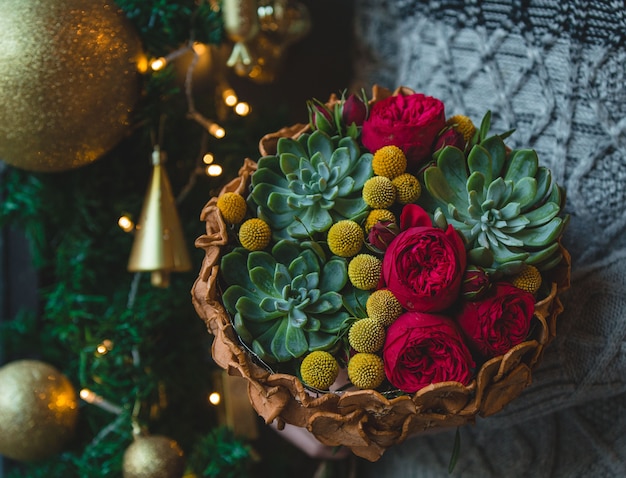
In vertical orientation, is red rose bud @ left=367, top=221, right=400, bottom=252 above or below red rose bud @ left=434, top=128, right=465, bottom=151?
below

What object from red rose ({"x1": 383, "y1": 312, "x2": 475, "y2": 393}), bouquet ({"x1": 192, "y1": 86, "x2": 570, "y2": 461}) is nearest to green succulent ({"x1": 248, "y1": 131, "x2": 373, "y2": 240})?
bouquet ({"x1": 192, "y1": 86, "x2": 570, "y2": 461})

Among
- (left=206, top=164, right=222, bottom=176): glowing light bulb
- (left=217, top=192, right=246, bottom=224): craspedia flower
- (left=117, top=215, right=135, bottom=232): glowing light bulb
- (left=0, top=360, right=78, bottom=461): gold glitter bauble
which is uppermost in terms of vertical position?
(left=217, top=192, right=246, bottom=224): craspedia flower

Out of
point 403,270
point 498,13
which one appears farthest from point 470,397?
point 498,13

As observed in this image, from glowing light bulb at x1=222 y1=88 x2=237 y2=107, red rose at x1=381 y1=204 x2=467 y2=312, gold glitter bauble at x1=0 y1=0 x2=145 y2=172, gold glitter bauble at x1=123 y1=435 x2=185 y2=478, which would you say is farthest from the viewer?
glowing light bulb at x1=222 y1=88 x2=237 y2=107

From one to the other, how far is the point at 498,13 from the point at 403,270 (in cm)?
35

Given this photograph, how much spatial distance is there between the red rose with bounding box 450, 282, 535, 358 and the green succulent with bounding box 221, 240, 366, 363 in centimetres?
9

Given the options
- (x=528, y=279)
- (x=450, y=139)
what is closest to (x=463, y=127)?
(x=450, y=139)

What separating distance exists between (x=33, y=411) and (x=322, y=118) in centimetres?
47

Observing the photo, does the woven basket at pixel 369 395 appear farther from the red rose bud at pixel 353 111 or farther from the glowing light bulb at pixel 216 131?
the glowing light bulb at pixel 216 131

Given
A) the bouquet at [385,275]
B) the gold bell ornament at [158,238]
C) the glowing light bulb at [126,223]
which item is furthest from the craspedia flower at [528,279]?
the glowing light bulb at [126,223]

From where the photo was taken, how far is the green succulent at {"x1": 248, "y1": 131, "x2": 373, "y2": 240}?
0.47 metres

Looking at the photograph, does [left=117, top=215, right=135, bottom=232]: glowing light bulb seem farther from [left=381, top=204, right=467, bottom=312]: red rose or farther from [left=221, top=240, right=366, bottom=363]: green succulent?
[left=381, top=204, right=467, bottom=312]: red rose

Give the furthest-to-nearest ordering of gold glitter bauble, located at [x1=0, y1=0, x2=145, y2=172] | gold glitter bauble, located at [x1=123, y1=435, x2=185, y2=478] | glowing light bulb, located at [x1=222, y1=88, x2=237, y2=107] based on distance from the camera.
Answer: glowing light bulb, located at [x1=222, y1=88, x2=237, y2=107] → gold glitter bauble, located at [x1=123, y1=435, x2=185, y2=478] → gold glitter bauble, located at [x1=0, y1=0, x2=145, y2=172]

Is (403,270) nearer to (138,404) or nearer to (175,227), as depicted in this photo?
(175,227)
